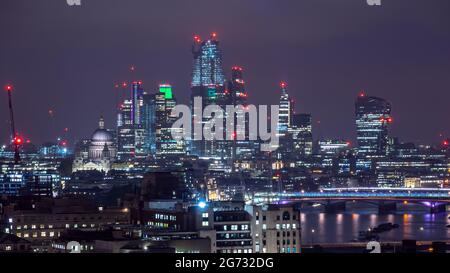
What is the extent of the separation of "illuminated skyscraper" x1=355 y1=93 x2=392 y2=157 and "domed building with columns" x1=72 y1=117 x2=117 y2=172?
11526 mm

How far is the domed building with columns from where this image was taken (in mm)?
49344

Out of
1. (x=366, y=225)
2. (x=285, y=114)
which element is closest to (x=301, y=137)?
(x=285, y=114)

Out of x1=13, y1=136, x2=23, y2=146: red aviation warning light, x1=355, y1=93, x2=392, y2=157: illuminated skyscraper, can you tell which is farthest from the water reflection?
x1=355, y1=93, x2=392, y2=157: illuminated skyscraper

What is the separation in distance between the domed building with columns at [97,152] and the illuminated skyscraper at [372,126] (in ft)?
37.8

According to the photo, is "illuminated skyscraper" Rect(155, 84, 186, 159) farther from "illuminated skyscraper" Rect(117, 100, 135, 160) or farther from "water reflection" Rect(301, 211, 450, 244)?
"water reflection" Rect(301, 211, 450, 244)

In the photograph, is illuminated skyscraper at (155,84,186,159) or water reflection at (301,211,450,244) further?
illuminated skyscraper at (155,84,186,159)

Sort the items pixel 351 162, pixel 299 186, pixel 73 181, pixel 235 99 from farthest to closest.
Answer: pixel 351 162, pixel 235 99, pixel 299 186, pixel 73 181

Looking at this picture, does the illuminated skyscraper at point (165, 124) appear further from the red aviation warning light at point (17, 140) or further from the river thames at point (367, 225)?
the river thames at point (367, 225)

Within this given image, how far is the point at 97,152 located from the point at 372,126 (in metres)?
13.4

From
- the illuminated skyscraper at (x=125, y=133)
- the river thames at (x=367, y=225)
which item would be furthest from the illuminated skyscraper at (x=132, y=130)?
the river thames at (x=367, y=225)

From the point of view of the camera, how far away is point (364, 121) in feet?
184
